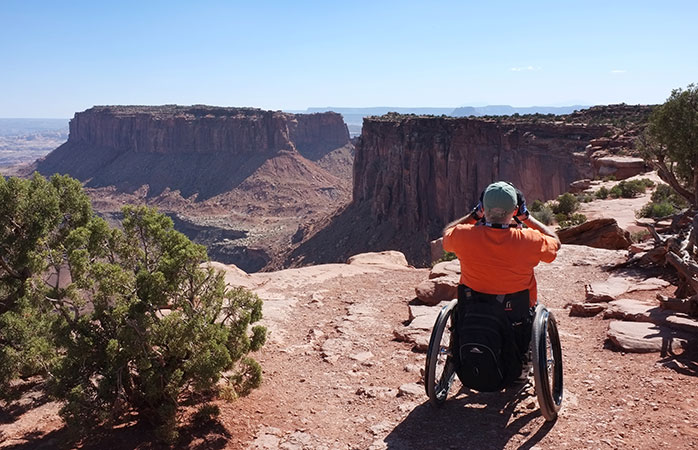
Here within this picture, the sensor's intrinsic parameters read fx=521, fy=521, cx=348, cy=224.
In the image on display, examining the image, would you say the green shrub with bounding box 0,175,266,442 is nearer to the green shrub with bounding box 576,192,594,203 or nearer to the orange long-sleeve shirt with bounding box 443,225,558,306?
the orange long-sleeve shirt with bounding box 443,225,558,306

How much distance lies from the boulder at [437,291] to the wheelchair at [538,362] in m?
4.44

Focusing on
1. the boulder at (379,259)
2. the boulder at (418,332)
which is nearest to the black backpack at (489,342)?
the boulder at (418,332)

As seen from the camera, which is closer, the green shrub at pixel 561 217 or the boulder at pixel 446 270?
the boulder at pixel 446 270

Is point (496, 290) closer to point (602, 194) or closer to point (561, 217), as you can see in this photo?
point (561, 217)

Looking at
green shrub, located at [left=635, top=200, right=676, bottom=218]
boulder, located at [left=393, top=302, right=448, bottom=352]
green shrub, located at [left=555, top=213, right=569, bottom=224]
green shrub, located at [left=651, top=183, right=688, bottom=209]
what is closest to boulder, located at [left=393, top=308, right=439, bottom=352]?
boulder, located at [left=393, top=302, right=448, bottom=352]

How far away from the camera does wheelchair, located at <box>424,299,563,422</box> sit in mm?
4559

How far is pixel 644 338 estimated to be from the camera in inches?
257

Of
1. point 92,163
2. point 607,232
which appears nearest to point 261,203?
point 92,163

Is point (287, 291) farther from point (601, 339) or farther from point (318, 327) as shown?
point (601, 339)

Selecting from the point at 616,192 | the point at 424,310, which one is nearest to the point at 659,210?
the point at 616,192

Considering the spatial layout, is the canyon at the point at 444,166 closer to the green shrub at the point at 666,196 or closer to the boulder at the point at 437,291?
the green shrub at the point at 666,196

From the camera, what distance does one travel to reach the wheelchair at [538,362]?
456 centimetres

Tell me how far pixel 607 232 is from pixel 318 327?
9.56m

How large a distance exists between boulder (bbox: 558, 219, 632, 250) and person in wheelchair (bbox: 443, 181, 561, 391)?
35.7 ft
